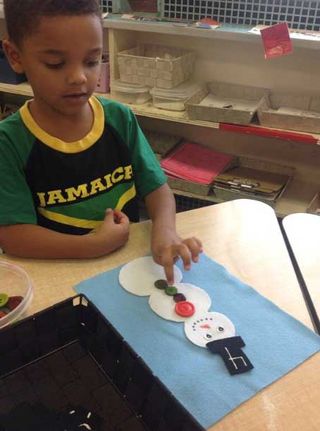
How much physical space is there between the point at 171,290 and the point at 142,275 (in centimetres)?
7

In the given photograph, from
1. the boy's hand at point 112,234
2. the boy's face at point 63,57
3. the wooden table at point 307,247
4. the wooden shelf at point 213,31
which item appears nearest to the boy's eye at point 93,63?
the boy's face at point 63,57

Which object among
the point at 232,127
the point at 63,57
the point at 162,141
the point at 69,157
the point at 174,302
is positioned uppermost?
the point at 63,57

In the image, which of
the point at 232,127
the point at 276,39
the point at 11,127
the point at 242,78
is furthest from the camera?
the point at 242,78

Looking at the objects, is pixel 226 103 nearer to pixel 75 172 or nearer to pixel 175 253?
pixel 75 172

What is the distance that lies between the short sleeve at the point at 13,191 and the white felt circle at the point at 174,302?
0.31 meters

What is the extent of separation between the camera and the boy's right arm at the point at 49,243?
833 mm

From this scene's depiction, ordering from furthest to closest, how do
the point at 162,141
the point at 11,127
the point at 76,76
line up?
the point at 162,141, the point at 11,127, the point at 76,76

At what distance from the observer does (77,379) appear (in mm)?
573

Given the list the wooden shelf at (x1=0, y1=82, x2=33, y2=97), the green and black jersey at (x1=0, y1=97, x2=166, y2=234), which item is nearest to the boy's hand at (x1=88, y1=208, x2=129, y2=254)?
the green and black jersey at (x1=0, y1=97, x2=166, y2=234)

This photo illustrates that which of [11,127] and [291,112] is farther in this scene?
[291,112]

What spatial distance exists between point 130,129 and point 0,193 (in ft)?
1.15

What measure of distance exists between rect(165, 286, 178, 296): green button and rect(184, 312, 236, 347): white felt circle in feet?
0.20

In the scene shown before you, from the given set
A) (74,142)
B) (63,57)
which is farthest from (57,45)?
(74,142)

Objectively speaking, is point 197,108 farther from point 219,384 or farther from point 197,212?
point 219,384
